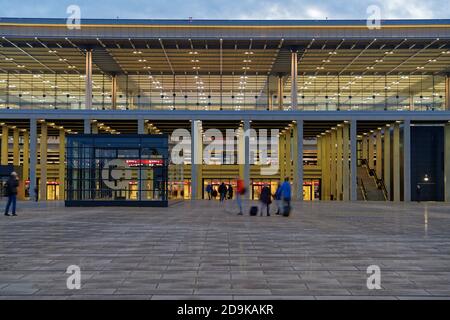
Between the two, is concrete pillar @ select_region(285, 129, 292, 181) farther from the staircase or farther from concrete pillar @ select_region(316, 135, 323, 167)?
concrete pillar @ select_region(316, 135, 323, 167)

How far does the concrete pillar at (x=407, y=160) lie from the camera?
159 feet

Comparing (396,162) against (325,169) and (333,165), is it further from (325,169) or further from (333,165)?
(325,169)

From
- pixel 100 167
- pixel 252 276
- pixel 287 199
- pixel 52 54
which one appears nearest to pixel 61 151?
pixel 52 54

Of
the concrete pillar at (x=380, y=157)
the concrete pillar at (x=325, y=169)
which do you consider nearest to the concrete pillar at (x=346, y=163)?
the concrete pillar at (x=380, y=157)

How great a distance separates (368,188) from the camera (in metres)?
55.1

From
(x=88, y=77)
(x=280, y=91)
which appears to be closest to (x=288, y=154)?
(x=280, y=91)

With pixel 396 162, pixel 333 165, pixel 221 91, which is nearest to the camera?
pixel 396 162

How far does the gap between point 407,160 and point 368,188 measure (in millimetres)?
7121

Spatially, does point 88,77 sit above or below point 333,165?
above

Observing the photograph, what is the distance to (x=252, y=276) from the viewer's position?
346 inches

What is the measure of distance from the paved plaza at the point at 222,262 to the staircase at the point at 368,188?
37.5 meters

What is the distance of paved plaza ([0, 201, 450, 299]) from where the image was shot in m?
7.59

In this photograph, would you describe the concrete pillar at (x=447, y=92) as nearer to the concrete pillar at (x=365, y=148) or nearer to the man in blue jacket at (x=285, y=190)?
the concrete pillar at (x=365, y=148)

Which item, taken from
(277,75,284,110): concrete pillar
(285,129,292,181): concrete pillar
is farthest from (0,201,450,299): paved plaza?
(277,75,284,110): concrete pillar
